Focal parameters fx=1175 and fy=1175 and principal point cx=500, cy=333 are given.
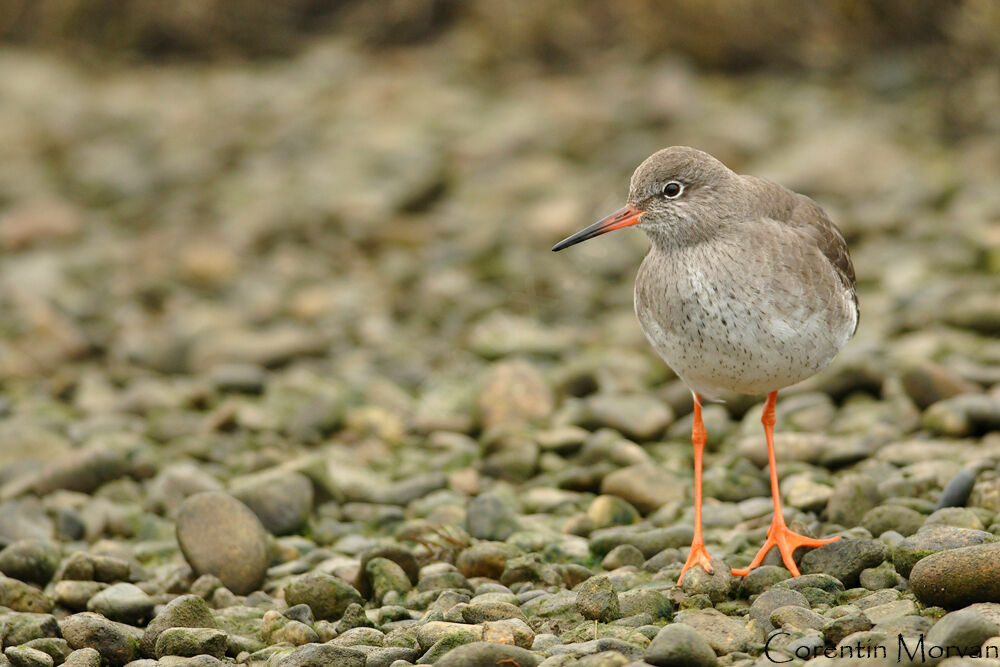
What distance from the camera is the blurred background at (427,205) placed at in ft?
26.2

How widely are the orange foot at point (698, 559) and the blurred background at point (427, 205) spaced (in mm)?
1767

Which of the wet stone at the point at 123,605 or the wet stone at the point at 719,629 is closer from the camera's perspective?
the wet stone at the point at 719,629

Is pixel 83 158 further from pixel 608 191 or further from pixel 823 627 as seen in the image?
pixel 823 627

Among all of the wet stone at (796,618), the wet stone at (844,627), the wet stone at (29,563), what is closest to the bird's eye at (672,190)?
the wet stone at (796,618)

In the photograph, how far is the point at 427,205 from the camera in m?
12.2

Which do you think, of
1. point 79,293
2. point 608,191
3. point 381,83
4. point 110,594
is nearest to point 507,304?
point 608,191

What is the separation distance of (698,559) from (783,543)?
1.49 feet

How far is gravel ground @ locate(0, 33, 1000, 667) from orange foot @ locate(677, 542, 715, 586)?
7 centimetres

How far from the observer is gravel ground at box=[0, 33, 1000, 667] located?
5.05 m

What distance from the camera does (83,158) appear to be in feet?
45.2

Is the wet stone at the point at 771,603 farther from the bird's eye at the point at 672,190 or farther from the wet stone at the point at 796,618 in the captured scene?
the bird's eye at the point at 672,190

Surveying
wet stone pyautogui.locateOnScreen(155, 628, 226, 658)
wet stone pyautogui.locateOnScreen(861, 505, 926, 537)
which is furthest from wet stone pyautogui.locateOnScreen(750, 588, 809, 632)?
wet stone pyautogui.locateOnScreen(155, 628, 226, 658)

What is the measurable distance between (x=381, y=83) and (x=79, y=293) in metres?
5.95

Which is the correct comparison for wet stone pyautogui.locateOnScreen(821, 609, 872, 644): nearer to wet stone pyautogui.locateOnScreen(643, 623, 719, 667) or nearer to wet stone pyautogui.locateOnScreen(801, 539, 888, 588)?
wet stone pyautogui.locateOnScreen(643, 623, 719, 667)
